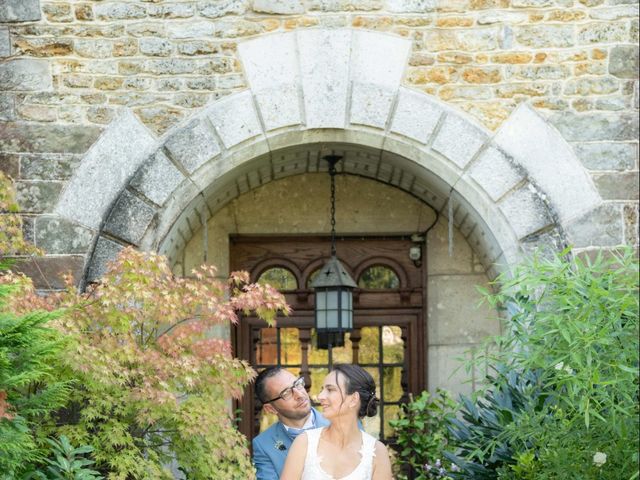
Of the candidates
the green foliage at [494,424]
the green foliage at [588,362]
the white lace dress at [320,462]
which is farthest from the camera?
the green foliage at [494,424]

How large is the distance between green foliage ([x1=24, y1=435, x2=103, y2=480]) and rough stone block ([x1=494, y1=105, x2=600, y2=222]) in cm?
300

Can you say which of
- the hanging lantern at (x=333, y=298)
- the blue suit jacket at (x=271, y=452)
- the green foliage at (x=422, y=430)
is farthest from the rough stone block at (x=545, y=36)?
the blue suit jacket at (x=271, y=452)

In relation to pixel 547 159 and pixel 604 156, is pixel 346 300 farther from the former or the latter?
pixel 604 156

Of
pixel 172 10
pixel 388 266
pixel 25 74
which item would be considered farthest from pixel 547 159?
pixel 25 74

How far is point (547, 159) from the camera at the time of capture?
23.9 ft

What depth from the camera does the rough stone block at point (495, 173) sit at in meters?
7.29

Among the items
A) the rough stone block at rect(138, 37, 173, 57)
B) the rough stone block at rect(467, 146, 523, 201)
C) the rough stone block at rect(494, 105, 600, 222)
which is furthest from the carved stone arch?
the rough stone block at rect(138, 37, 173, 57)

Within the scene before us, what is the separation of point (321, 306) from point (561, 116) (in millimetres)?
1930

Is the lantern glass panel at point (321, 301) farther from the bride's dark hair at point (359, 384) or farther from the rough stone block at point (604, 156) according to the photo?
the bride's dark hair at point (359, 384)

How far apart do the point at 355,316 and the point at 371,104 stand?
203 cm

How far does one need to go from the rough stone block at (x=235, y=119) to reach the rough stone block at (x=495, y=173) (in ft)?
4.21

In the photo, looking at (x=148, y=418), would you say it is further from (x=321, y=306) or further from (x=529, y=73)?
(x=529, y=73)

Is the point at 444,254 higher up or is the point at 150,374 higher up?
the point at 444,254

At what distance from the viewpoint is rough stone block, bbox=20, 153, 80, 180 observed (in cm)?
722
